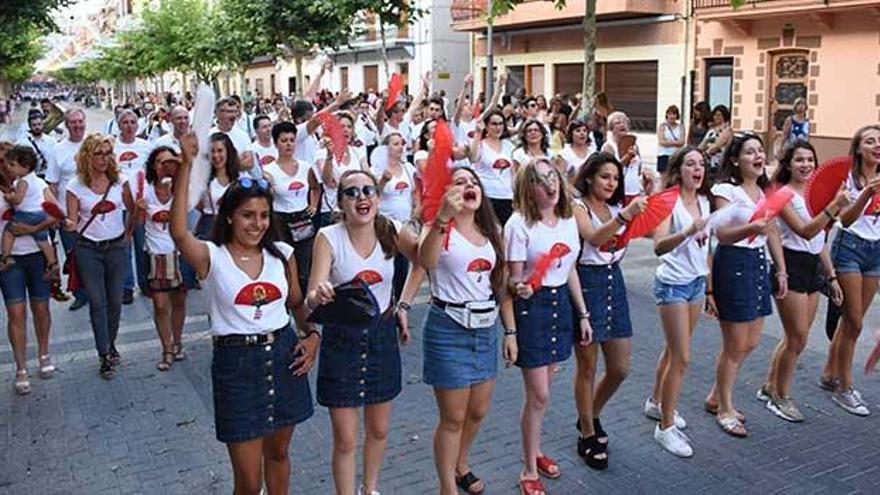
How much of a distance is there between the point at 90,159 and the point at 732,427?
15.1 ft

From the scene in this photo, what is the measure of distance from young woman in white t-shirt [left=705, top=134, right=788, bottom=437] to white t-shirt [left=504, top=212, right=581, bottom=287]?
1.14 meters

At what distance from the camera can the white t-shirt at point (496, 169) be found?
26.6 ft

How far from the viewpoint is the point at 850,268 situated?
540cm

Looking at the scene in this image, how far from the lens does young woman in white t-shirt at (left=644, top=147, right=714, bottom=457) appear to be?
4750mm

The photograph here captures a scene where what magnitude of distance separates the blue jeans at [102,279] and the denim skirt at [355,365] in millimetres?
3118

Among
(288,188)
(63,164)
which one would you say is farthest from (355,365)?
(63,164)

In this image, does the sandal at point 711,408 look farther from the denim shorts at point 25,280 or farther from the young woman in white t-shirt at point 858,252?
the denim shorts at point 25,280

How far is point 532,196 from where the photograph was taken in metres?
4.21

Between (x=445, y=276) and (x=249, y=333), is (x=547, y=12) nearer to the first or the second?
(x=445, y=276)

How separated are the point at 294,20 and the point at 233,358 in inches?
597

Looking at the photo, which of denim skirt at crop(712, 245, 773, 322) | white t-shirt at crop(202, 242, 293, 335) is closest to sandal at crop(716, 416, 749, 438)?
denim skirt at crop(712, 245, 773, 322)

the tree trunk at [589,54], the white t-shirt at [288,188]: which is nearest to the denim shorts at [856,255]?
the white t-shirt at [288,188]

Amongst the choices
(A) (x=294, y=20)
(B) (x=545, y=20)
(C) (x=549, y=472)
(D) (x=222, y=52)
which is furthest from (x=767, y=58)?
(C) (x=549, y=472)

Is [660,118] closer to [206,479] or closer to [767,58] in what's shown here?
[767,58]
